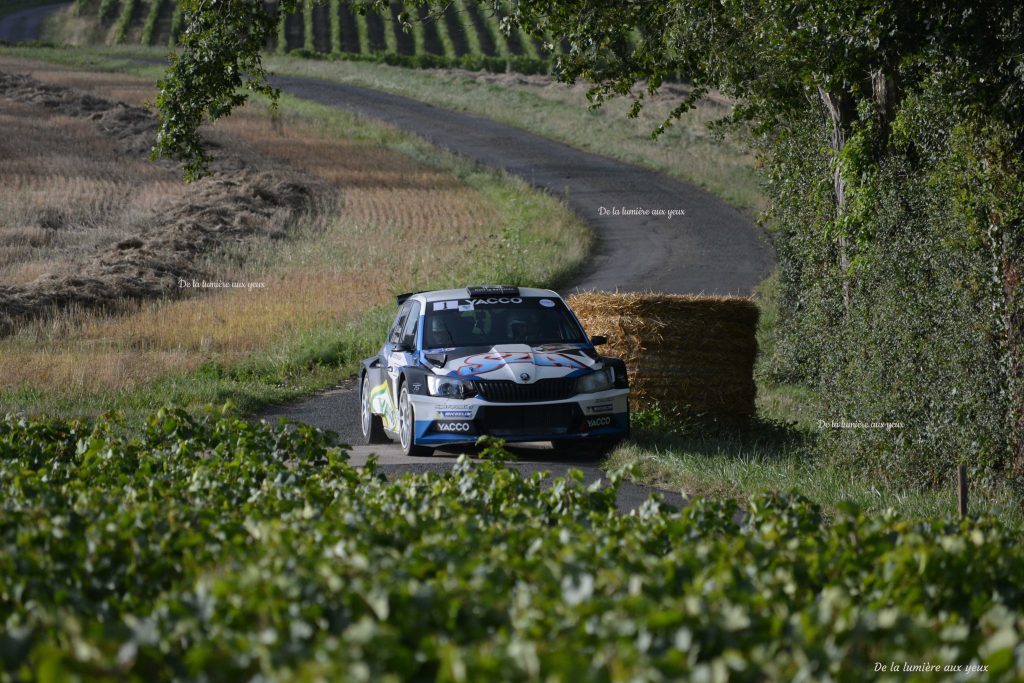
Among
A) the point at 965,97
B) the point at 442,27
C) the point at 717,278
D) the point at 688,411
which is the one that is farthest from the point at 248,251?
the point at 442,27

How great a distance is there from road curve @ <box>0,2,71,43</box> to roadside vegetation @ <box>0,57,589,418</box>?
1331 inches

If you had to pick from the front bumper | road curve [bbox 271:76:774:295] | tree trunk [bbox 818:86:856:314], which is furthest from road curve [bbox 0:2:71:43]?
the front bumper

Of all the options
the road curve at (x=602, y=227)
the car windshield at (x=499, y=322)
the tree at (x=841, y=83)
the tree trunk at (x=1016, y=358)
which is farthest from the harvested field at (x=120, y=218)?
the tree trunk at (x=1016, y=358)

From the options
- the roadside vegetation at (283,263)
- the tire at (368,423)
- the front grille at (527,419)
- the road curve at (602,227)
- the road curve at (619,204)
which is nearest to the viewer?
the front grille at (527,419)

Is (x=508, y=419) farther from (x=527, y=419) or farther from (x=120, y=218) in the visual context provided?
(x=120, y=218)

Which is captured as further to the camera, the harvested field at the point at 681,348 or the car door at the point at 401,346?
the harvested field at the point at 681,348

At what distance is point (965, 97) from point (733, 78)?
8379 millimetres

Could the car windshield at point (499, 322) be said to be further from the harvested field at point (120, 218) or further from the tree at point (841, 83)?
Answer: the harvested field at point (120, 218)

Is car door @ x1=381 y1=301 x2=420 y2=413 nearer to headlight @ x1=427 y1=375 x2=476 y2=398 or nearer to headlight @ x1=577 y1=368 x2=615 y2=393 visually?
headlight @ x1=427 y1=375 x2=476 y2=398

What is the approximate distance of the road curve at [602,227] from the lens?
53.5 ft

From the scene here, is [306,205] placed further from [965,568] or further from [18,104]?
[965,568]

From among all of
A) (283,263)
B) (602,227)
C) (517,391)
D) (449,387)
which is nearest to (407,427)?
(449,387)

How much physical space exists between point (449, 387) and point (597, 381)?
150 cm

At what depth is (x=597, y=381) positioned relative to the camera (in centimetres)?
1327
